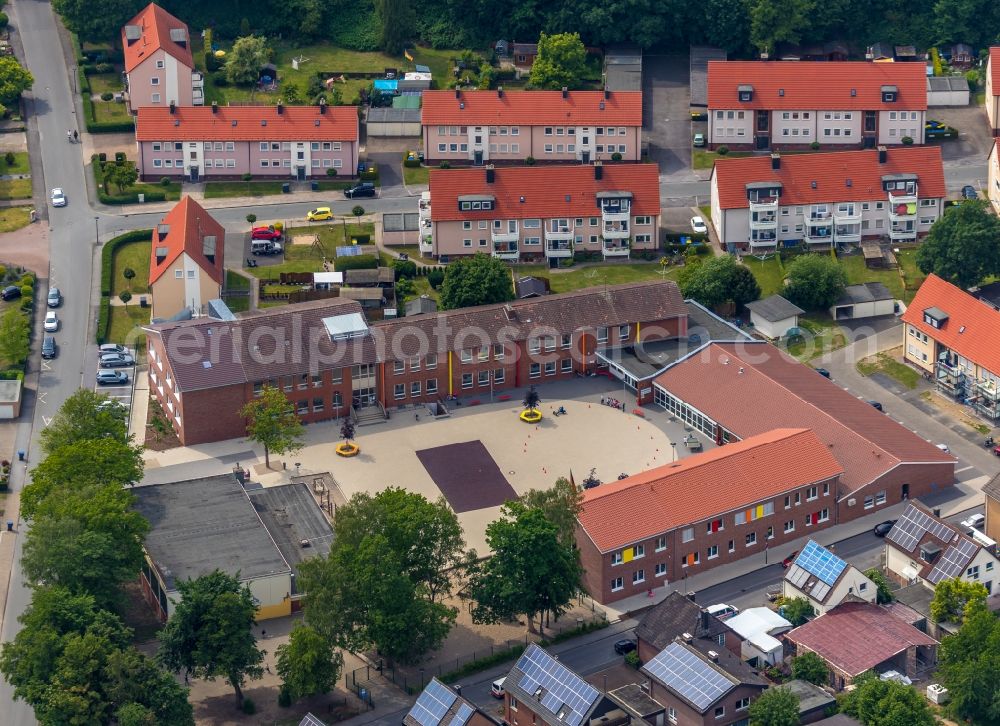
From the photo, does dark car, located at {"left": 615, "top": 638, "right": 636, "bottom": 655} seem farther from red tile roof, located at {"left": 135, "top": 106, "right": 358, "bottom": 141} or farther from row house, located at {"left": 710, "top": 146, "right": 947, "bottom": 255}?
red tile roof, located at {"left": 135, "top": 106, "right": 358, "bottom": 141}

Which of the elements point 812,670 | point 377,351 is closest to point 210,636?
point 812,670

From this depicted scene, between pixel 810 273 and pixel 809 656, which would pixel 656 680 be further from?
pixel 810 273

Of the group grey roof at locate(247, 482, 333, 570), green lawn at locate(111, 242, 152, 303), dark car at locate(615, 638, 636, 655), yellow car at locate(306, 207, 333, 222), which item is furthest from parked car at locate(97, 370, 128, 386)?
dark car at locate(615, 638, 636, 655)

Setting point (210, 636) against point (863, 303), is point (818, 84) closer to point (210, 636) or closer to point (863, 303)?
point (863, 303)

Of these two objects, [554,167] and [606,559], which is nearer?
Result: [606,559]

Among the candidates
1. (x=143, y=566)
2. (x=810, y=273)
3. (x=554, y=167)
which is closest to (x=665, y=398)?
(x=810, y=273)

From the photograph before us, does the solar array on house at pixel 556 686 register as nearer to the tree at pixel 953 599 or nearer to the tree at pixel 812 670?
the tree at pixel 812 670
